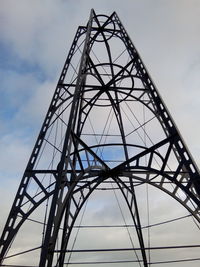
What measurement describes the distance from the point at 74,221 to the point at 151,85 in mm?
9861

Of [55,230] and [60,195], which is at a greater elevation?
[60,195]

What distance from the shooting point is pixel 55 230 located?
32.9 feet

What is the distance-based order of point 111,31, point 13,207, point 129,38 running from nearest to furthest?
point 13,207, point 129,38, point 111,31

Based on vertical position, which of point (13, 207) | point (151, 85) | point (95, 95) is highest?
point (95, 95)

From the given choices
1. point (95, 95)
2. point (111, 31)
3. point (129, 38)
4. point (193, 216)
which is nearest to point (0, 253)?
point (193, 216)

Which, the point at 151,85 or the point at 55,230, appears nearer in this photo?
the point at 55,230

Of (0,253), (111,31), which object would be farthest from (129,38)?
(0,253)

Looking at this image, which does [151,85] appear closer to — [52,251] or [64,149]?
[64,149]

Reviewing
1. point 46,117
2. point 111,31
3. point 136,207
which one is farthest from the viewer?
point 111,31

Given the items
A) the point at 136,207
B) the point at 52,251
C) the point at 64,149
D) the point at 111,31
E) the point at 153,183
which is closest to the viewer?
the point at 52,251

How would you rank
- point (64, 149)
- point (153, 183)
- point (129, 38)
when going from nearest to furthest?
point (64, 149), point (153, 183), point (129, 38)

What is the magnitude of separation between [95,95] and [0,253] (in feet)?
36.8

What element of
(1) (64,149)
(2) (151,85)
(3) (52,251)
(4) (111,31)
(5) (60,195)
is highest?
(4) (111,31)

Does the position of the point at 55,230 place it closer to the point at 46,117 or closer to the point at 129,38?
the point at 46,117
